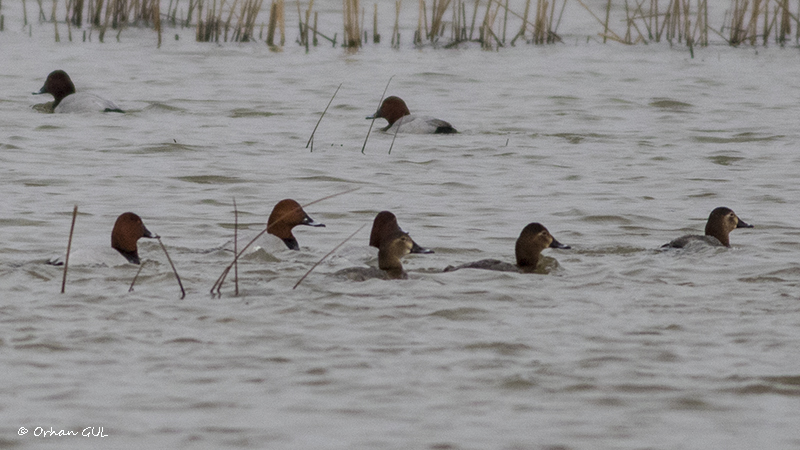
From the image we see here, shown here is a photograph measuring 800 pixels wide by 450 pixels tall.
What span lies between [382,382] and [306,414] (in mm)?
456

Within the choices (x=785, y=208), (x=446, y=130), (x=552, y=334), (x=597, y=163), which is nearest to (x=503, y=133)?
(x=446, y=130)

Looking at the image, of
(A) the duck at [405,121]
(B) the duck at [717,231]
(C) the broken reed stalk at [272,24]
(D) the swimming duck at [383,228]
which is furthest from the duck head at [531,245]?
(C) the broken reed stalk at [272,24]

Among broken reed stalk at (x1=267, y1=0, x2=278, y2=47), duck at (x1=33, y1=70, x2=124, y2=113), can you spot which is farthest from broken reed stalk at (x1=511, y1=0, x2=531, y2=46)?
duck at (x1=33, y1=70, x2=124, y2=113)

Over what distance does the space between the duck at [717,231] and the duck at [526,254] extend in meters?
0.84

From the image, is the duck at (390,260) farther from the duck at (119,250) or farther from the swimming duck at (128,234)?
the swimming duck at (128,234)

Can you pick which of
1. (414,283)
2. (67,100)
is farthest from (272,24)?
(414,283)

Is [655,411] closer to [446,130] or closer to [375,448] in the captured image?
[375,448]

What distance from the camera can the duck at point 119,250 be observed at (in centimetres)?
695

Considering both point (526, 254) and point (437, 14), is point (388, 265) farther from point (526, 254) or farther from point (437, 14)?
point (437, 14)

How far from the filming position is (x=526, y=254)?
7.16 metres

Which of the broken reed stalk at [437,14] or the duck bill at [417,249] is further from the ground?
the broken reed stalk at [437,14]

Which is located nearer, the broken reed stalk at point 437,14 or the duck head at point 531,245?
the duck head at point 531,245

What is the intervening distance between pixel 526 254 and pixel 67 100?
847cm

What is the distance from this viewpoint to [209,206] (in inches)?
366
